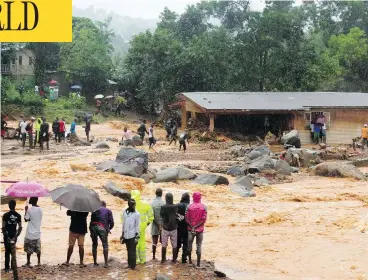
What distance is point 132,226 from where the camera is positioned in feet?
27.6

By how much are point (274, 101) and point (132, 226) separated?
1006 inches

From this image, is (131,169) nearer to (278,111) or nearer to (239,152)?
(239,152)

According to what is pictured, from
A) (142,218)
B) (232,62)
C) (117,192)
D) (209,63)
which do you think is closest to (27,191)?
(142,218)

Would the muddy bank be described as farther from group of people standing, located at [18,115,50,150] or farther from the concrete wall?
the concrete wall

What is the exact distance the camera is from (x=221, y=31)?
42.8m

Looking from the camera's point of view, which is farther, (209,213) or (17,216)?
(209,213)

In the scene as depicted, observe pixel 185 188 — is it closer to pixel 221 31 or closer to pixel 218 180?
pixel 218 180

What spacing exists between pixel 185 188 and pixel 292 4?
55782 millimetres

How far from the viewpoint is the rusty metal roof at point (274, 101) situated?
31.2m

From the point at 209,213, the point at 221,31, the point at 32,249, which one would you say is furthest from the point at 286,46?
the point at 32,249

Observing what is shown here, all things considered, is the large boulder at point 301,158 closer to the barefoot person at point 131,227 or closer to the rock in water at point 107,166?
the rock in water at point 107,166

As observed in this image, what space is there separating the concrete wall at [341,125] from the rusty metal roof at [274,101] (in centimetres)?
57

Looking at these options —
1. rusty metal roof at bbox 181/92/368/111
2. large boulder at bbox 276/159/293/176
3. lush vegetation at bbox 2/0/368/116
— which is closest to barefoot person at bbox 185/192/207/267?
large boulder at bbox 276/159/293/176

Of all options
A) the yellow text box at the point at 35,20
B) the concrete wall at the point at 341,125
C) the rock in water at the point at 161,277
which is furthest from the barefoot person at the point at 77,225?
the concrete wall at the point at 341,125
